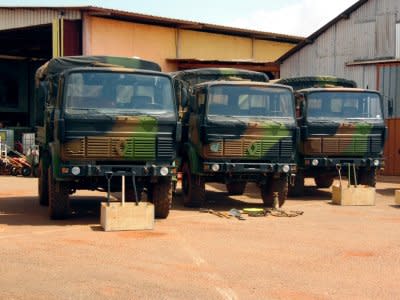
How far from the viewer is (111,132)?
32.1 feet

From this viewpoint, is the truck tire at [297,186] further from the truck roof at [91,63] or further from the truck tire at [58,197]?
the truck tire at [58,197]

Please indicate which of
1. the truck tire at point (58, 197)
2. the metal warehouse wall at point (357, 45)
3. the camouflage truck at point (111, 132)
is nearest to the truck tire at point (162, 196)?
the camouflage truck at point (111, 132)

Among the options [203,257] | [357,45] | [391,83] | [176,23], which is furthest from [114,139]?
[176,23]

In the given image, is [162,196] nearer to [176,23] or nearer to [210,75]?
[210,75]

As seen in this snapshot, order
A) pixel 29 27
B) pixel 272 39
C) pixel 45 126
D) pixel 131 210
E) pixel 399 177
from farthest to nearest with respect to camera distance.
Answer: pixel 272 39
pixel 29 27
pixel 399 177
pixel 45 126
pixel 131 210

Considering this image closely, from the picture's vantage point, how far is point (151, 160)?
33.1 ft

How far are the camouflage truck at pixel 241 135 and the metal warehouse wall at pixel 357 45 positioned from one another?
10.4m

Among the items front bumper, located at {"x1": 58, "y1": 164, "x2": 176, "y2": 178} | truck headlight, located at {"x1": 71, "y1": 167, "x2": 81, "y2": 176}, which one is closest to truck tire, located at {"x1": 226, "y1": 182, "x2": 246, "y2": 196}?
front bumper, located at {"x1": 58, "y1": 164, "x2": 176, "y2": 178}

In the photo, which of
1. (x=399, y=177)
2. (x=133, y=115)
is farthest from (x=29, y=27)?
(x=133, y=115)

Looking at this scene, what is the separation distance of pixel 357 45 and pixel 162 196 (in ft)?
45.1

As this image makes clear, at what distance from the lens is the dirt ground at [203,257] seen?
6180 millimetres

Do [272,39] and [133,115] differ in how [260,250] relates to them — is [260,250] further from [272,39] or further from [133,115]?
[272,39]

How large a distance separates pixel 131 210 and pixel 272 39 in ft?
79.7

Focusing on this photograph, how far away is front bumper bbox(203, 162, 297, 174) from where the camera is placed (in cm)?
1172
